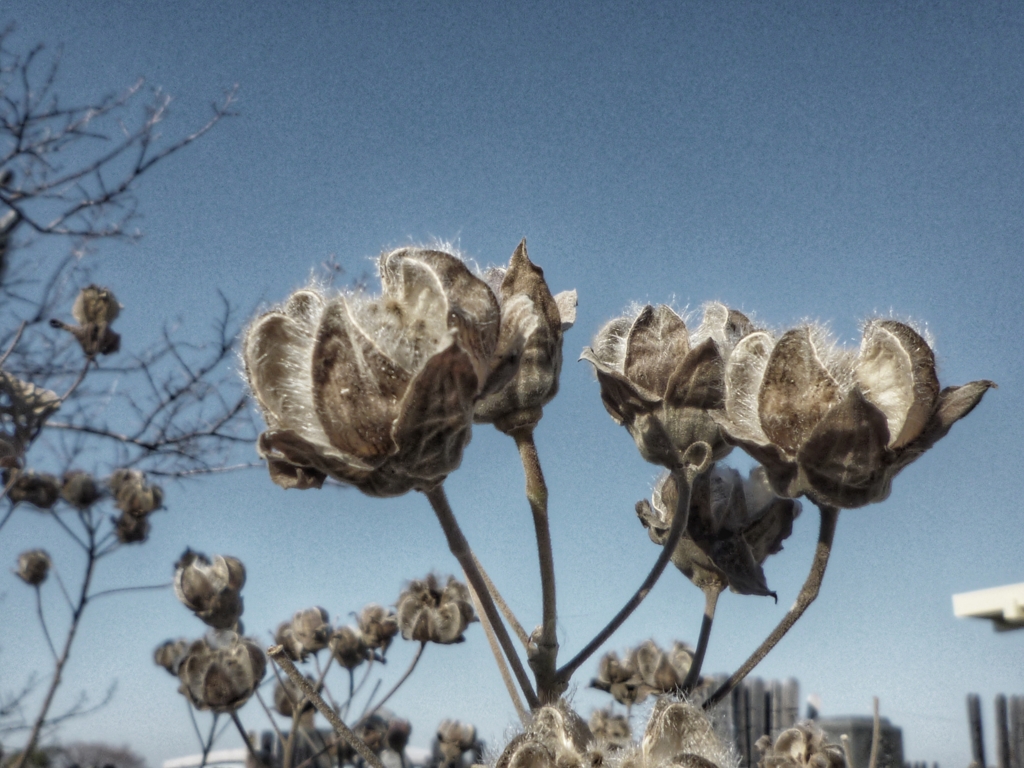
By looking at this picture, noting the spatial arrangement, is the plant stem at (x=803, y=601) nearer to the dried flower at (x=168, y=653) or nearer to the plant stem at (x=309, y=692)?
the plant stem at (x=309, y=692)

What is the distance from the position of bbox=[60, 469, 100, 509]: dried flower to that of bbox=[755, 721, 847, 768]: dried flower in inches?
144

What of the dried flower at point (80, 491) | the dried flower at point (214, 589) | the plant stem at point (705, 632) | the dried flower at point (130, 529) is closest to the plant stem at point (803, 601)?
the plant stem at point (705, 632)

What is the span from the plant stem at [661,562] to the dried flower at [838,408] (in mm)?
86

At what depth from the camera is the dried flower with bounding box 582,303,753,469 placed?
1.12 meters

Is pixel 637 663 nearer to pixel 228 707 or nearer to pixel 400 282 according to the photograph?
pixel 228 707

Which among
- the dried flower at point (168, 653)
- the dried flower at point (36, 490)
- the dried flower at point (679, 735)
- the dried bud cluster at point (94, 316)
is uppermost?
the dried bud cluster at point (94, 316)

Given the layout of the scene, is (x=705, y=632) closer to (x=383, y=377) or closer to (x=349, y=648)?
(x=383, y=377)

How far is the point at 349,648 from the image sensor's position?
3.37m

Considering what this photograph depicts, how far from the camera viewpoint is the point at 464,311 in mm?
833

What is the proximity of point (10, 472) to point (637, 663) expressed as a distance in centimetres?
267

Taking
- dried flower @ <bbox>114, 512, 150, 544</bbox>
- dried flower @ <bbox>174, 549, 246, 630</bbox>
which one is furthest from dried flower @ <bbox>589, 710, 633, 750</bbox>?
dried flower @ <bbox>114, 512, 150, 544</bbox>

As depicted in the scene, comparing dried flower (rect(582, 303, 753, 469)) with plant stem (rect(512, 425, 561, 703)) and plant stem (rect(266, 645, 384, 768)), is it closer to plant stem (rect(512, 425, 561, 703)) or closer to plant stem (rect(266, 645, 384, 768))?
plant stem (rect(512, 425, 561, 703))

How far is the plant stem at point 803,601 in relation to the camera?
1.00 m

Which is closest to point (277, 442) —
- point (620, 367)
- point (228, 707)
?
point (620, 367)
